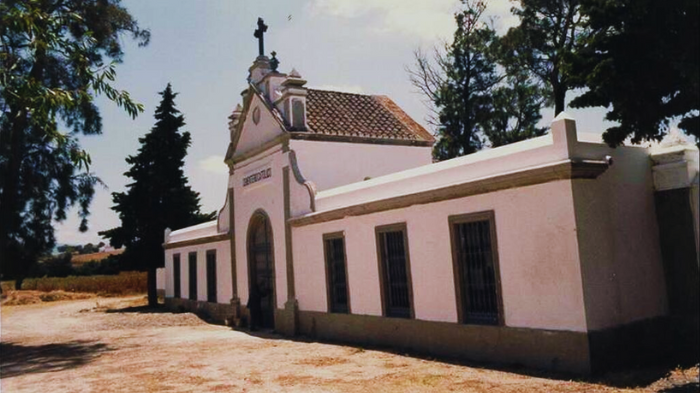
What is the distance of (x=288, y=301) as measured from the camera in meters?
15.6

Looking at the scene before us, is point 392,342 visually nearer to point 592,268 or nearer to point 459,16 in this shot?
point 592,268

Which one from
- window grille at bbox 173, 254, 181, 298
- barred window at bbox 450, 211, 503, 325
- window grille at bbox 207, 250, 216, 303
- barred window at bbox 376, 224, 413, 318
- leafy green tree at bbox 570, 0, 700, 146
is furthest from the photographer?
window grille at bbox 173, 254, 181, 298

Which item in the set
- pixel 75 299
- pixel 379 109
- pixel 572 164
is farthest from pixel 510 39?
pixel 75 299

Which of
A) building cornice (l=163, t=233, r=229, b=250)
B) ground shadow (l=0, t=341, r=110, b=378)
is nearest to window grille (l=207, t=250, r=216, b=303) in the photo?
building cornice (l=163, t=233, r=229, b=250)

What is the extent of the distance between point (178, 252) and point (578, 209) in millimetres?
20397

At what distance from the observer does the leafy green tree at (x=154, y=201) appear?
2964 cm

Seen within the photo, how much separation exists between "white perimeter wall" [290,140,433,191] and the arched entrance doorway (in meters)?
2.38

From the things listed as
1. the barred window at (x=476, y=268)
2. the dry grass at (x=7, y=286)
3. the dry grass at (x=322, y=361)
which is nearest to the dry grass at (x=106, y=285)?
the dry grass at (x=7, y=286)

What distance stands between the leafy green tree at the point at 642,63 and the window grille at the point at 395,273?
16.6 feet

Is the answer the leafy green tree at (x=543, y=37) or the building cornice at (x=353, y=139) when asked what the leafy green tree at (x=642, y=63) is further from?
the leafy green tree at (x=543, y=37)

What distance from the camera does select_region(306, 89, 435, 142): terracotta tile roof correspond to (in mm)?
16947

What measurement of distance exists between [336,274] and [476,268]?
4772mm

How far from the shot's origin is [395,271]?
11875 mm

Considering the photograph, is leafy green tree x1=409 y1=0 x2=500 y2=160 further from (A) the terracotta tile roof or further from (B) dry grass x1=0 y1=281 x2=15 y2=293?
(B) dry grass x1=0 y1=281 x2=15 y2=293
